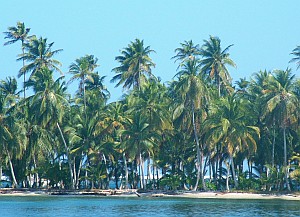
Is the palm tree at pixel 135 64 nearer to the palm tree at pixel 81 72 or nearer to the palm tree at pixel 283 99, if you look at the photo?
the palm tree at pixel 81 72

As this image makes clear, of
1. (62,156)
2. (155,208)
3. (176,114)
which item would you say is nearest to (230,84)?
(176,114)

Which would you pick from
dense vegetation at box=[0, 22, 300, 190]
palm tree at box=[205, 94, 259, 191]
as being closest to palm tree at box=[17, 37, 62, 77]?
dense vegetation at box=[0, 22, 300, 190]

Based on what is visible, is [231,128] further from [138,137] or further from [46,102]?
[46,102]

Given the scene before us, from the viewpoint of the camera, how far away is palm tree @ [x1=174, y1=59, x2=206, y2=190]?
209 ft

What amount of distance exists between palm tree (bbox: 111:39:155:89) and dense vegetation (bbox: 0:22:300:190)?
0.48 feet

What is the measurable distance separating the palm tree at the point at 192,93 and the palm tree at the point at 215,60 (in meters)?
8.68

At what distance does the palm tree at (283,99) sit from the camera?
5916 centimetres

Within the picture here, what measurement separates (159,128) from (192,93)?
590 cm

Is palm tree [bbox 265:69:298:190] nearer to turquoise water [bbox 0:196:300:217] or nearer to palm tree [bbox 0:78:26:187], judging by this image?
turquoise water [bbox 0:196:300:217]

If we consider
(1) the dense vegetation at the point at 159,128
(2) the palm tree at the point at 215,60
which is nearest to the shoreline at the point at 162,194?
(1) the dense vegetation at the point at 159,128

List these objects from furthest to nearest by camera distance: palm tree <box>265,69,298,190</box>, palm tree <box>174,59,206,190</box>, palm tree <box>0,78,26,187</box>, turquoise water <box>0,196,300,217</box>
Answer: palm tree <box>0,78,26,187</box> < palm tree <box>174,59,206,190</box> < palm tree <box>265,69,298,190</box> < turquoise water <box>0,196,300,217</box>

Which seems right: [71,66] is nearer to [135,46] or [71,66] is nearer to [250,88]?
[135,46]

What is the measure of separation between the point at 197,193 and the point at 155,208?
15.9 meters

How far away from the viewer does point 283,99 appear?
59.6m
